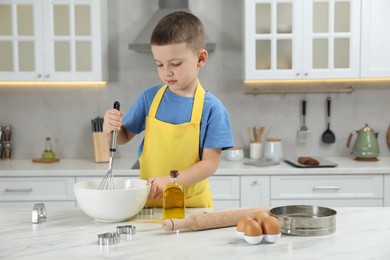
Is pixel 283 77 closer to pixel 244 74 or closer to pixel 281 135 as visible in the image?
pixel 244 74

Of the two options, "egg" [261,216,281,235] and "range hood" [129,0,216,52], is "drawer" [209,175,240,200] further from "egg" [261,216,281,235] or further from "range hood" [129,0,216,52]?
"egg" [261,216,281,235]

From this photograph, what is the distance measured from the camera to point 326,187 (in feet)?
11.9

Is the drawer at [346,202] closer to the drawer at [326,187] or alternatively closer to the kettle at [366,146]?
the drawer at [326,187]

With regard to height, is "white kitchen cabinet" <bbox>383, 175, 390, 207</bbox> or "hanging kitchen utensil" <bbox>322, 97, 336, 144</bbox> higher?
"hanging kitchen utensil" <bbox>322, 97, 336, 144</bbox>

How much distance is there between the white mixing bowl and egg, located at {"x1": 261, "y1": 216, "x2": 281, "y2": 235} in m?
0.42

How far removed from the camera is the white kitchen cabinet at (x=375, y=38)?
378 centimetres

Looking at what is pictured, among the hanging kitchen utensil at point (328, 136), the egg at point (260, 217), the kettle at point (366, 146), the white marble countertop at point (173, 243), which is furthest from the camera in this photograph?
the hanging kitchen utensil at point (328, 136)

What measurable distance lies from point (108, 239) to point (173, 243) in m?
0.18

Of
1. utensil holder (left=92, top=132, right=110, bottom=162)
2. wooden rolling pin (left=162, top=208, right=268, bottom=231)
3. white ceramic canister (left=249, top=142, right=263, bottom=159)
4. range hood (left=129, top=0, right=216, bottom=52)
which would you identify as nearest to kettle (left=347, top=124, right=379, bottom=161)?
white ceramic canister (left=249, top=142, right=263, bottom=159)

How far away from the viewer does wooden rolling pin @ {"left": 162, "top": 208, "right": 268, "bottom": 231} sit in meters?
1.72

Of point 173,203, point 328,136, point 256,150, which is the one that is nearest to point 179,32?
point 173,203

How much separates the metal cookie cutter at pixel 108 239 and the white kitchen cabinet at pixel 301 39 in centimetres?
232

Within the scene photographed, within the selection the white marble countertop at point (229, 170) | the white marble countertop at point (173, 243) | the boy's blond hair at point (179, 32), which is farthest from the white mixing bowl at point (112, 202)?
the white marble countertop at point (229, 170)

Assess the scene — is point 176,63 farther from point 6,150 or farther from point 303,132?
point 6,150
